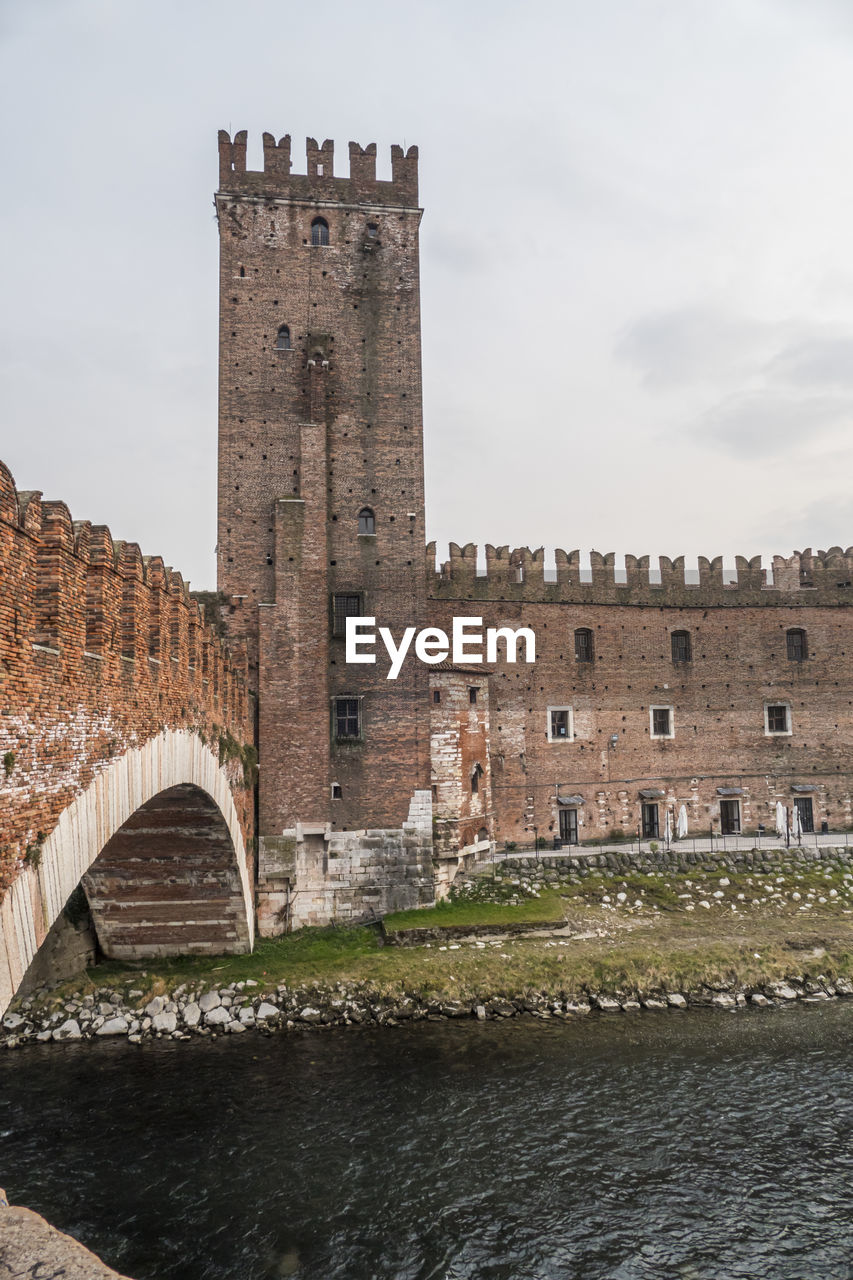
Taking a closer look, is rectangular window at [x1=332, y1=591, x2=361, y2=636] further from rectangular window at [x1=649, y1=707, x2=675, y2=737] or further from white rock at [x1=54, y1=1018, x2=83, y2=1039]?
rectangular window at [x1=649, y1=707, x2=675, y2=737]

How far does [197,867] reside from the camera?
19.8 meters

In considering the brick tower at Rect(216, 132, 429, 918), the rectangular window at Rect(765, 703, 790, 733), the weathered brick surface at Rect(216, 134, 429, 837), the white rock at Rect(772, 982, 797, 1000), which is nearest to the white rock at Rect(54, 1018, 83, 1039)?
the brick tower at Rect(216, 132, 429, 918)

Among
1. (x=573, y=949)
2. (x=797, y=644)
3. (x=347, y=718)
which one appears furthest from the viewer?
(x=797, y=644)

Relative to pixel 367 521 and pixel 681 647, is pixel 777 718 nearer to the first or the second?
pixel 681 647

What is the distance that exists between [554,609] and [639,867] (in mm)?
10070

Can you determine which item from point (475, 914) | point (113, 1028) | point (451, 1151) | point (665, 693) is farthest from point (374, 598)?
point (451, 1151)

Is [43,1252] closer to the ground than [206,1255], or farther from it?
farther from it

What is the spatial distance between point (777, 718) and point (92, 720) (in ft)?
98.6

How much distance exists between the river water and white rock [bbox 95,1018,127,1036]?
0.55 m

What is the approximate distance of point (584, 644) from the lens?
31.3 m

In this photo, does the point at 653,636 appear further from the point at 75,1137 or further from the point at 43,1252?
the point at 43,1252

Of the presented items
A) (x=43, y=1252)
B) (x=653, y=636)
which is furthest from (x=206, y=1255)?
(x=653, y=636)

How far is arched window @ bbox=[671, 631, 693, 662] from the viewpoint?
3219 centimetres

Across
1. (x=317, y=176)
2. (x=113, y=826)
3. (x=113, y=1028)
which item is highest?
(x=317, y=176)
